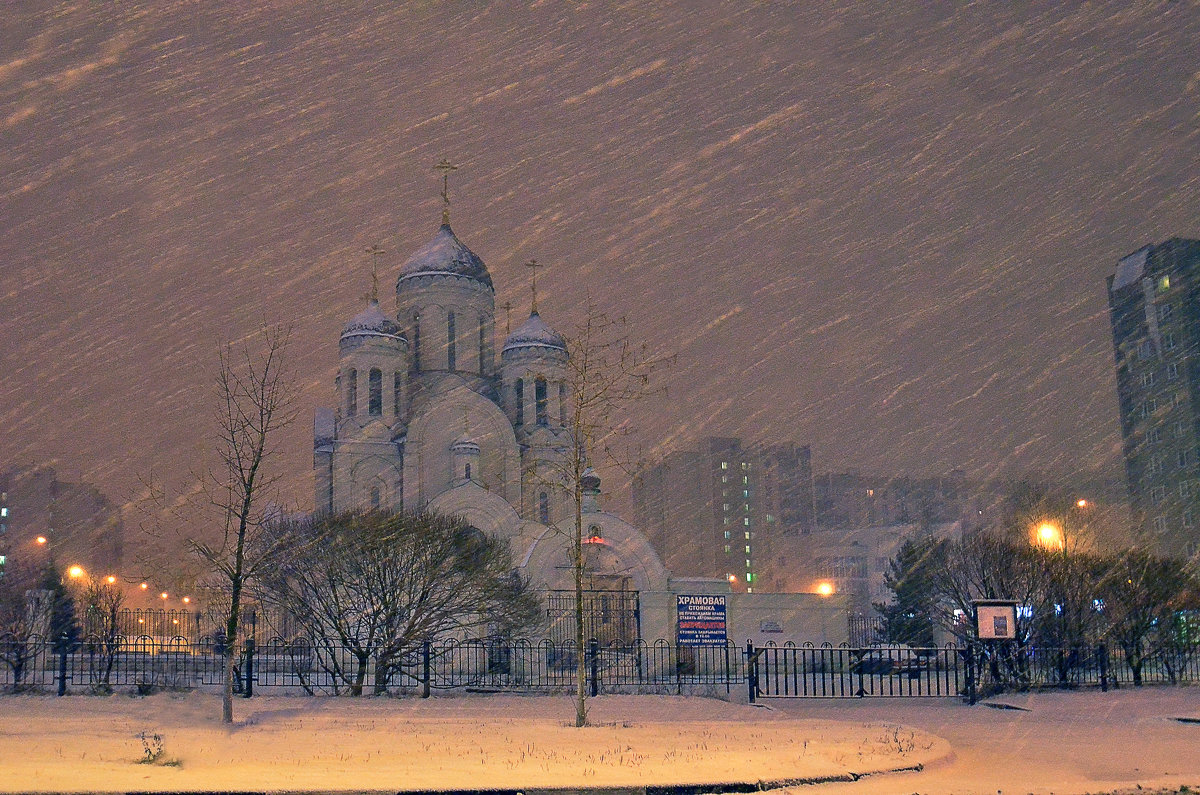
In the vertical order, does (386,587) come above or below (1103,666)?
above

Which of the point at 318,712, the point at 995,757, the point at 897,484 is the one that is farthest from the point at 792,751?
the point at 897,484

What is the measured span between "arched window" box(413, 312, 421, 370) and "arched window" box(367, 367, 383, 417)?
8.92 ft

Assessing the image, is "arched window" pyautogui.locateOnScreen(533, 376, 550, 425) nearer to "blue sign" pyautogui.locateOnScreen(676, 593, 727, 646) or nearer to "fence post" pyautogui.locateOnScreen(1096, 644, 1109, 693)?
"blue sign" pyautogui.locateOnScreen(676, 593, 727, 646)

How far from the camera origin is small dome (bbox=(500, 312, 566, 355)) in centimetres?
5112

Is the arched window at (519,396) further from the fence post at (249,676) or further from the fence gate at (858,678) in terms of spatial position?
the fence post at (249,676)

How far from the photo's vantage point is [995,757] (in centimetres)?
1115

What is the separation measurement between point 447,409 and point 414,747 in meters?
38.1

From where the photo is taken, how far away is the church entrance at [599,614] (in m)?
31.0

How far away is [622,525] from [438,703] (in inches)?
699

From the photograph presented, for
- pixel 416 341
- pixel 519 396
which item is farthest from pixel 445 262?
pixel 519 396

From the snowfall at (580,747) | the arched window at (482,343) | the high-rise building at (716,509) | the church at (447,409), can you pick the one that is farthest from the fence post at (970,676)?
the high-rise building at (716,509)

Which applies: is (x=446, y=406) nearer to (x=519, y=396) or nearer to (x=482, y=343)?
(x=519, y=396)

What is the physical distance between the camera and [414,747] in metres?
10.7

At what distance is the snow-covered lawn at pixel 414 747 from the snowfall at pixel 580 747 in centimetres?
3
